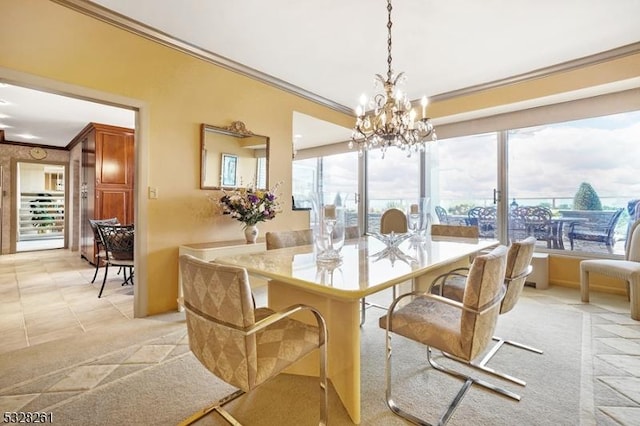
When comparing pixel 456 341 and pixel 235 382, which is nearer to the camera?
pixel 235 382

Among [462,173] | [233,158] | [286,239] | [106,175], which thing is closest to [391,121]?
[286,239]

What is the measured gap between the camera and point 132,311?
9.48ft

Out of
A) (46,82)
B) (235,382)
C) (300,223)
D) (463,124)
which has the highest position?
(463,124)

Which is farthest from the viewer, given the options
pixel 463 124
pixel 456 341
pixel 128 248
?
pixel 463 124

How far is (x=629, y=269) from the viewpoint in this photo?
279 centimetres

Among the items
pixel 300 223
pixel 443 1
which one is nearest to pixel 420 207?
pixel 443 1

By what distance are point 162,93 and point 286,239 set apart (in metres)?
1.95

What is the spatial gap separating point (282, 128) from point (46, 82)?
236 centimetres

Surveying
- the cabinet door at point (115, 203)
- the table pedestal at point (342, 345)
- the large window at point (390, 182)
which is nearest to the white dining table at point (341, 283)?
the table pedestal at point (342, 345)

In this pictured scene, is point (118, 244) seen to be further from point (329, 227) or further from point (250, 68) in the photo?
point (329, 227)

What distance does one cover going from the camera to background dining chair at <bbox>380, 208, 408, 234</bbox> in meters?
3.43

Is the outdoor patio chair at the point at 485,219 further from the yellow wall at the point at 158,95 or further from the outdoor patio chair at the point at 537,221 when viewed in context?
the yellow wall at the point at 158,95

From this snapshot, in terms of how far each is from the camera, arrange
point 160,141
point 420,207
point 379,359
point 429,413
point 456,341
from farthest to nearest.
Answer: point 160,141
point 420,207
point 379,359
point 429,413
point 456,341

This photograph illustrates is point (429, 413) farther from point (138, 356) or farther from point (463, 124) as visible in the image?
point (463, 124)
